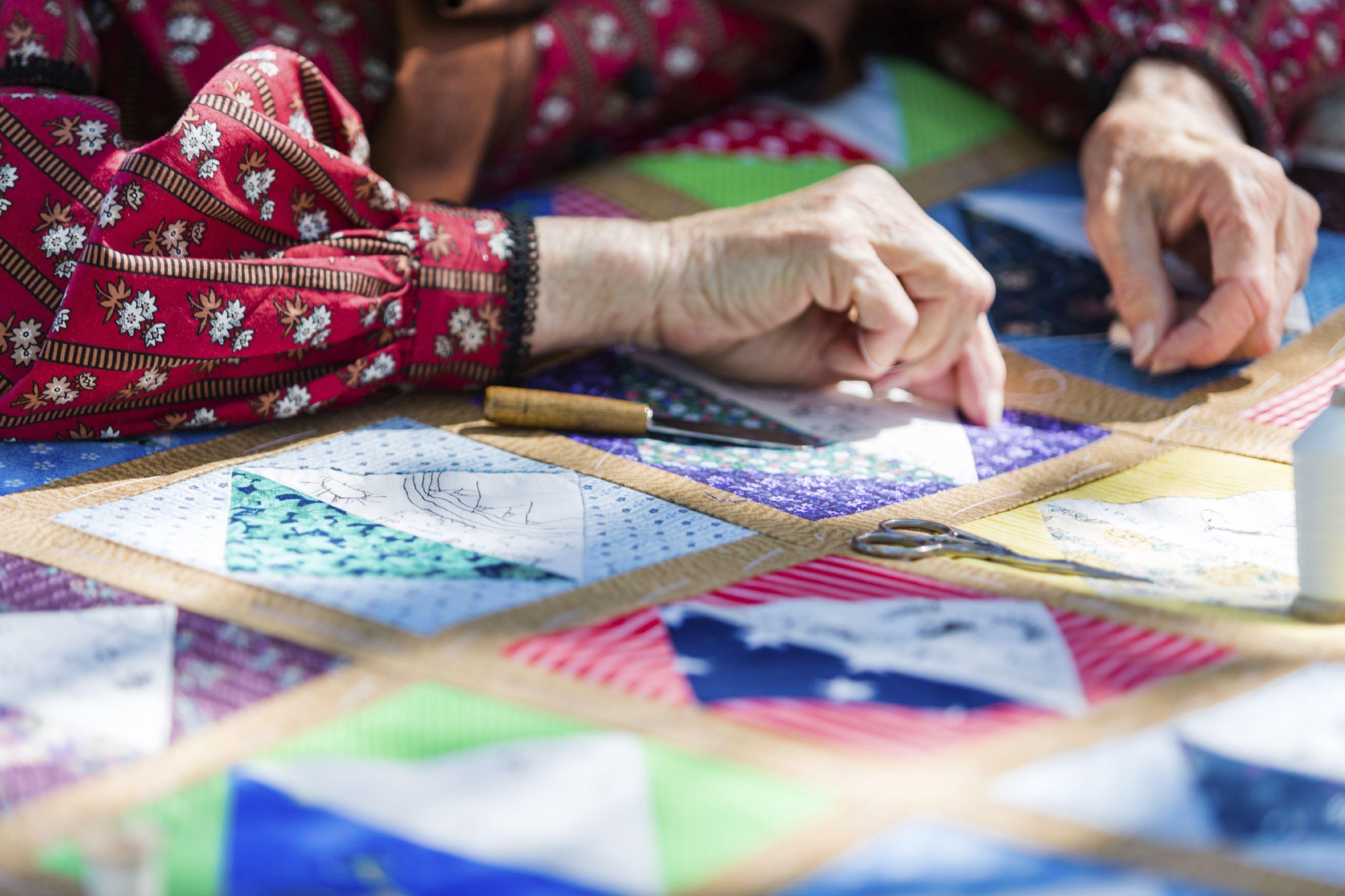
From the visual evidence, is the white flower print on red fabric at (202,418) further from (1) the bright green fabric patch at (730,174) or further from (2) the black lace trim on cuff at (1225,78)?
(2) the black lace trim on cuff at (1225,78)

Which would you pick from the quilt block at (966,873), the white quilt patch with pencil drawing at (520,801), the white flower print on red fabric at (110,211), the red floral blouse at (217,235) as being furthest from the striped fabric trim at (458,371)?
the quilt block at (966,873)

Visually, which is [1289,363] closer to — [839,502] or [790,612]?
[839,502]

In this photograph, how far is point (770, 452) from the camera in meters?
0.86

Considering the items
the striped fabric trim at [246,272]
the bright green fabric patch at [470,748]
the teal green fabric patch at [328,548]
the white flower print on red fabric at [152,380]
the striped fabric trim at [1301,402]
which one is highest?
the striped fabric trim at [246,272]

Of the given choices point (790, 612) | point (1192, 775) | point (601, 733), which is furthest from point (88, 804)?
point (1192, 775)

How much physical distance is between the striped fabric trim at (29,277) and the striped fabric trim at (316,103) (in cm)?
21

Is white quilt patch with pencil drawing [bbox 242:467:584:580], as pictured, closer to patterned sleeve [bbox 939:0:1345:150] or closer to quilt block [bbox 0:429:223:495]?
quilt block [bbox 0:429:223:495]

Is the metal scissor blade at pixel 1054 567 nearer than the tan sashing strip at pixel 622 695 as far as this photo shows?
No

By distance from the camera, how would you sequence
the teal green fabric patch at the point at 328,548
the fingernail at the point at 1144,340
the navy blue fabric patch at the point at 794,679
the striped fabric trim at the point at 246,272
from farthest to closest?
the fingernail at the point at 1144,340, the striped fabric trim at the point at 246,272, the teal green fabric patch at the point at 328,548, the navy blue fabric patch at the point at 794,679

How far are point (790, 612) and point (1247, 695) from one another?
0.69 ft

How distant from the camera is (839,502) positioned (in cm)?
78

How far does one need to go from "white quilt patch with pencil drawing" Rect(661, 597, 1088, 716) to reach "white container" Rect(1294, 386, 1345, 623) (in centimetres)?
13

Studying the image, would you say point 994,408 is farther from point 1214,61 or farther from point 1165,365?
point 1214,61

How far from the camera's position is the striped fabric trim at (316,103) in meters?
0.87
